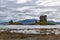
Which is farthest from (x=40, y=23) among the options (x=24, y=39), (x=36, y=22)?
(x=24, y=39)

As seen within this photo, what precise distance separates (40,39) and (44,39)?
1.89 ft

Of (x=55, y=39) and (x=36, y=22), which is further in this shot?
(x=36, y=22)

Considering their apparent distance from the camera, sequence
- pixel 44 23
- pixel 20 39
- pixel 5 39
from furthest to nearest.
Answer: pixel 44 23, pixel 20 39, pixel 5 39

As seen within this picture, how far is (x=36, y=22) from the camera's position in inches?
5458

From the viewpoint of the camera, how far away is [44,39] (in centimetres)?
3294

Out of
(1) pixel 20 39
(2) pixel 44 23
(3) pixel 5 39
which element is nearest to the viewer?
(3) pixel 5 39

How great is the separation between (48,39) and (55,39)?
1.27 m

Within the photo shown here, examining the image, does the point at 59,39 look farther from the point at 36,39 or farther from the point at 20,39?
the point at 20,39

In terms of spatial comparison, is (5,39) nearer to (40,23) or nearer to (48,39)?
(48,39)

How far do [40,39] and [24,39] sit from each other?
8.29 ft

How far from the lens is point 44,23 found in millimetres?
134500

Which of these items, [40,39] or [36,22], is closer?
[40,39]

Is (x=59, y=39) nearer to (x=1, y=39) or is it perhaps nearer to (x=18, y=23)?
(x=1, y=39)

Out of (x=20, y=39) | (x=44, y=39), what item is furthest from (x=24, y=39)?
(x=44, y=39)
